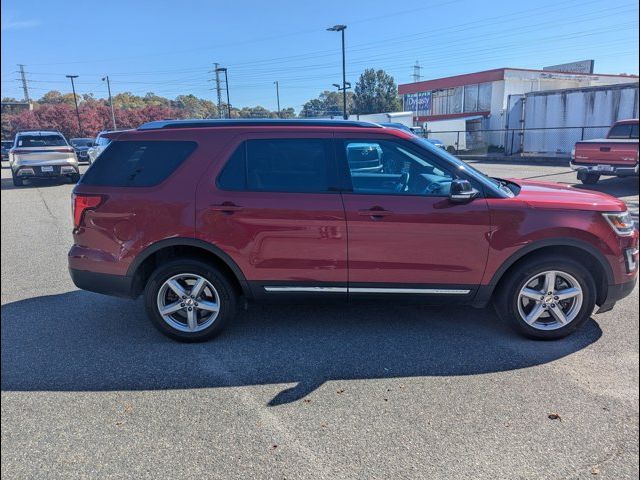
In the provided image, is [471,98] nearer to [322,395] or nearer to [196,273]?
[196,273]

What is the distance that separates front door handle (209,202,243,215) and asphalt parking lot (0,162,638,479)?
1122 millimetres

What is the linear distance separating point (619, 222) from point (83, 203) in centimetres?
446

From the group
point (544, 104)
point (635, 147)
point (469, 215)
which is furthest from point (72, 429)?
point (544, 104)

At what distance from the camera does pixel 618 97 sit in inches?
936

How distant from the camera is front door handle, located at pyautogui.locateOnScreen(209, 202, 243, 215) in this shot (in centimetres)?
378

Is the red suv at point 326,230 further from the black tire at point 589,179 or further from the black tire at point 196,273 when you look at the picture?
the black tire at point 589,179

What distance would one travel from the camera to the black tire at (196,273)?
3873mm

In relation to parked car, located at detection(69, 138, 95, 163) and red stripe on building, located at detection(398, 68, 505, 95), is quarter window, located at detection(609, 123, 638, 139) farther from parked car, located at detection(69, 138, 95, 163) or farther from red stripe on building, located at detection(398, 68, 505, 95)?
parked car, located at detection(69, 138, 95, 163)

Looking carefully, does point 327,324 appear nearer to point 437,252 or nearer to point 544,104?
point 437,252

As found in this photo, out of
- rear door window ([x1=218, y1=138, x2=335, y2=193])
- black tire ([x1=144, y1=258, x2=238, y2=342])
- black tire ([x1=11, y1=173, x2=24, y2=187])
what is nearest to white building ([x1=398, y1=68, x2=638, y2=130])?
black tire ([x1=11, y1=173, x2=24, y2=187])

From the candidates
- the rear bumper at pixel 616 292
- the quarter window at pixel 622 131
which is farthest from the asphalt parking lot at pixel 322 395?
the quarter window at pixel 622 131

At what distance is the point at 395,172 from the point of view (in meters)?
3.93

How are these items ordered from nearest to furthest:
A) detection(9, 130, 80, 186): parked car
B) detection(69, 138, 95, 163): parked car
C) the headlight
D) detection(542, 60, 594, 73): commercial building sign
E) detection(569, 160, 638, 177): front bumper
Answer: the headlight
detection(569, 160, 638, 177): front bumper
detection(9, 130, 80, 186): parked car
detection(69, 138, 95, 163): parked car
detection(542, 60, 594, 73): commercial building sign

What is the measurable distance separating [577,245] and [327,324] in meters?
2.19
